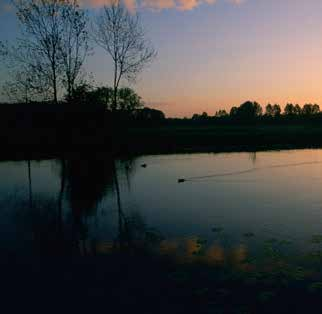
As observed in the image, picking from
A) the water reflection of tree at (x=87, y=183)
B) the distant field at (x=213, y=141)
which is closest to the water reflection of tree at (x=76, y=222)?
the water reflection of tree at (x=87, y=183)

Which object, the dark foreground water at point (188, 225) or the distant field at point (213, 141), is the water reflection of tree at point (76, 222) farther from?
the distant field at point (213, 141)

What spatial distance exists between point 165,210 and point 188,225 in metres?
1.84

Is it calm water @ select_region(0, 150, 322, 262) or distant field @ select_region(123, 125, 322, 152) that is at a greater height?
distant field @ select_region(123, 125, 322, 152)

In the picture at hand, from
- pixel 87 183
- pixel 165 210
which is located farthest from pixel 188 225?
pixel 87 183

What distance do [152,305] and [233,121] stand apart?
11362 centimetres

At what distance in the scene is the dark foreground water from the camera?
19.7 feet

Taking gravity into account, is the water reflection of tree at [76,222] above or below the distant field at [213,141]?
below

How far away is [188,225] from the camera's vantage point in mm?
9133

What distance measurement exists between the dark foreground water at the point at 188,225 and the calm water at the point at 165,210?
1.1 inches

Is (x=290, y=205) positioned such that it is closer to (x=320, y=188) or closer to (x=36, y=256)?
(x=320, y=188)

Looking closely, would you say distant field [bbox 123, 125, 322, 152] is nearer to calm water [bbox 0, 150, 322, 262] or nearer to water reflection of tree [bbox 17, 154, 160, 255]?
calm water [bbox 0, 150, 322, 262]

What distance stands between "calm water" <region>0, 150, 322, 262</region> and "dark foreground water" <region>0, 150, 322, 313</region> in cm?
3

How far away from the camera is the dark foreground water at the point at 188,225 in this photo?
5.99m

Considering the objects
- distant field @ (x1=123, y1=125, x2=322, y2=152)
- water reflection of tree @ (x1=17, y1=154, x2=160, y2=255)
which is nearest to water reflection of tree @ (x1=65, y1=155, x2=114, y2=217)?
water reflection of tree @ (x1=17, y1=154, x2=160, y2=255)
